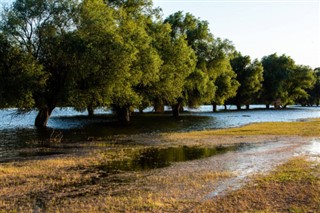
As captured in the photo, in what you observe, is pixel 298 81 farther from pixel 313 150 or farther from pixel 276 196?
pixel 276 196

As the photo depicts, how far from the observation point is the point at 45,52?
45.9 meters

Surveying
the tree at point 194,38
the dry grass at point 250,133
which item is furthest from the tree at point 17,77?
the tree at point 194,38

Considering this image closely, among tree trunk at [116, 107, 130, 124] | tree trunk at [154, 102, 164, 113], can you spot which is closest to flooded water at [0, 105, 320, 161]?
tree trunk at [116, 107, 130, 124]

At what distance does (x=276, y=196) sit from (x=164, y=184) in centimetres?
500

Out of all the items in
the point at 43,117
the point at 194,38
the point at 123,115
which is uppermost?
the point at 194,38

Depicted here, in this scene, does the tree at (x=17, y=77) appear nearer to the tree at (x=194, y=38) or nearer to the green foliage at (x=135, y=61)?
the green foliage at (x=135, y=61)

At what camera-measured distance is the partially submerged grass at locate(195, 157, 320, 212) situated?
1204 cm

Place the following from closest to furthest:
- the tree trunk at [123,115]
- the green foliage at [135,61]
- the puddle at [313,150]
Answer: the puddle at [313,150] < the green foliage at [135,61] < the tree trunk at [123,115]

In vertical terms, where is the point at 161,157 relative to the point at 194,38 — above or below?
below

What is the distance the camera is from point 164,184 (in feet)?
51.6

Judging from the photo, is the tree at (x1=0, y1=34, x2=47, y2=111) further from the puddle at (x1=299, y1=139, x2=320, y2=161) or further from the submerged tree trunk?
the puddle at (x1=299, y1=139, x2=320, y2=161)

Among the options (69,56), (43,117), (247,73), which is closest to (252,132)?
(69,56)

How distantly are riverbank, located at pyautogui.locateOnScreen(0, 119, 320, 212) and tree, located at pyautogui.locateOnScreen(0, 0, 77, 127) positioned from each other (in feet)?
79.3

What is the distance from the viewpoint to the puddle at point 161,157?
2011cm
